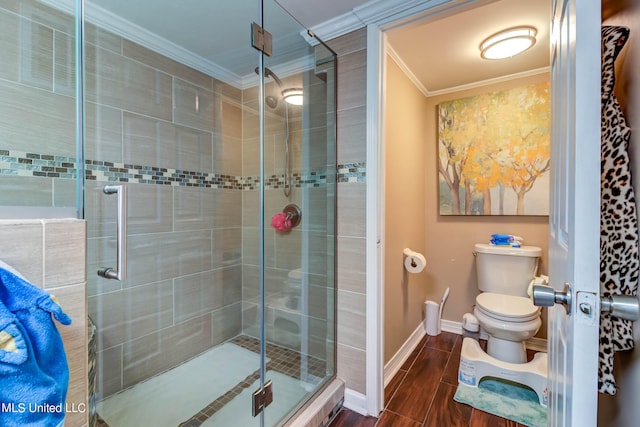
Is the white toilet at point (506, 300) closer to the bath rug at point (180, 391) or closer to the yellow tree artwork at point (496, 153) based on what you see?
the yellow tree artwork at point (496, 153)

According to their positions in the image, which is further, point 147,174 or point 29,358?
point 147,174

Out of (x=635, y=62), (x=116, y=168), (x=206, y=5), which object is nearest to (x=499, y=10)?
(x=635, y=62)

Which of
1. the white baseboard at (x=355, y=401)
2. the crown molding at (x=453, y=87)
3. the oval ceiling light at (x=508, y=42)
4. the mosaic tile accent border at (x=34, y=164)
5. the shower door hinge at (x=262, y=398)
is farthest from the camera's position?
the crown molding at (x=453, y=87)

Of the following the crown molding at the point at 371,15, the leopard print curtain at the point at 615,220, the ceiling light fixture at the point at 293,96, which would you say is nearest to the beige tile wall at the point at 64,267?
the leopard print curtain at the point at 615,220

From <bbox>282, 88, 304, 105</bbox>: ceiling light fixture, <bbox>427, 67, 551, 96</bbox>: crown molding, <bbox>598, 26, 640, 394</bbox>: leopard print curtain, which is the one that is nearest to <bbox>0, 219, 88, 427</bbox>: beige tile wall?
<bbox>598, 26, 640, 394</bbox>: leopard print curtain

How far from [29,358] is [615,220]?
1285mm

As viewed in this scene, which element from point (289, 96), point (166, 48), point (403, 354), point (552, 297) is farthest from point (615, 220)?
point (166, 48)

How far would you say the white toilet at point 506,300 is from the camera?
68.9 inches

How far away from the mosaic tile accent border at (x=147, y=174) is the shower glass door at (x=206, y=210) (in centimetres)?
1

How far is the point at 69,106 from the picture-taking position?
1113 millimetres

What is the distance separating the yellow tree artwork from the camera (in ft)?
6.98

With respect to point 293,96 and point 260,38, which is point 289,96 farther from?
point 260,38

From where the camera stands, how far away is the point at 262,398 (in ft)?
4.42

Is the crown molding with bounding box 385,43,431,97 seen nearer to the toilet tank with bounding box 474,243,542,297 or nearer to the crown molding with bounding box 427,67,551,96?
the crown molding with bounding box 427,67,551,96
